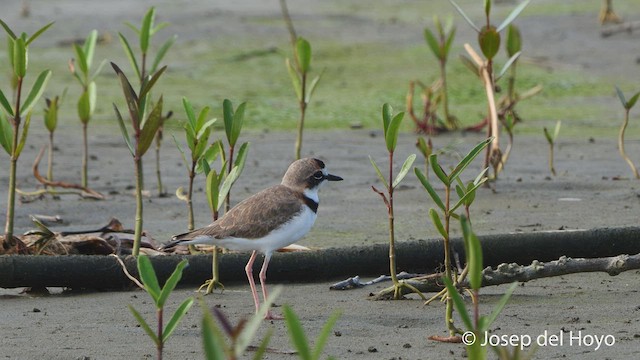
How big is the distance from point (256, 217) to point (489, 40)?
1967 mm

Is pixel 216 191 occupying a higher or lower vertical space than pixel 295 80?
lower

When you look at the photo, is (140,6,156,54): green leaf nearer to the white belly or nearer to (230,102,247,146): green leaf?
(230,102,247,146): green leaf

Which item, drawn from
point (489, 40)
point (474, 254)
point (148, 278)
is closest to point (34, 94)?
point (148, 278)

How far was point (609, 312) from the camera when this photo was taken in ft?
13.7

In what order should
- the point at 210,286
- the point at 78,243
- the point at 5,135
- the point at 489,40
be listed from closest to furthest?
the point at 210,286
the point at 5,135
the point at 78,243
the point at 489,40

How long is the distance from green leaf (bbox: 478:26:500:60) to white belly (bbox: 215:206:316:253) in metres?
1.82

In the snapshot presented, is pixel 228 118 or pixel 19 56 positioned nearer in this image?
pixel 19 56

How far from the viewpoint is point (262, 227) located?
460 centimetres

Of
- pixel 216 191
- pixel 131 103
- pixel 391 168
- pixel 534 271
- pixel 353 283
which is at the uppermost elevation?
pixel 131 103

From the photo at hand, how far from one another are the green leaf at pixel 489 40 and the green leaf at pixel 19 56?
93.5 inches

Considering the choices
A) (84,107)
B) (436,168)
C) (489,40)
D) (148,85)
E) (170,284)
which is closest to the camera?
(170,284)

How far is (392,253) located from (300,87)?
91.5 inches

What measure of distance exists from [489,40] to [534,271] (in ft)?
6.33

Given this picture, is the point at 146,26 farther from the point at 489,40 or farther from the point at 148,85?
the point at 489,40
